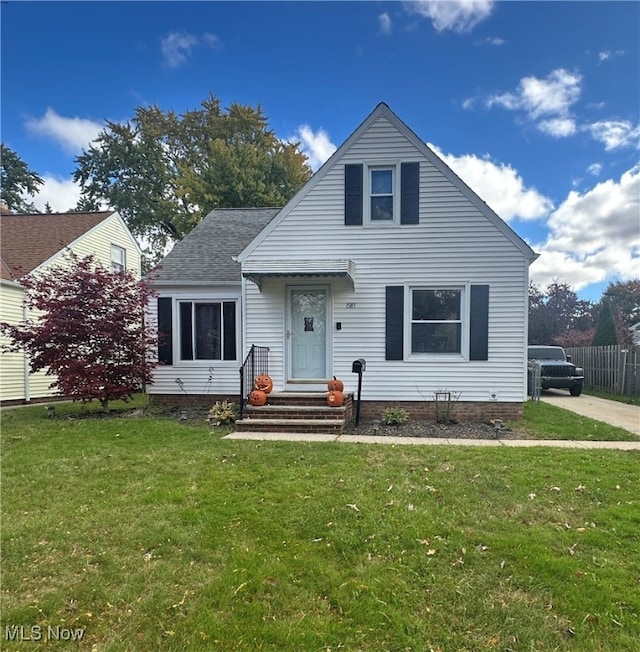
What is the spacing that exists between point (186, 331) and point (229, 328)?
1.14 metres

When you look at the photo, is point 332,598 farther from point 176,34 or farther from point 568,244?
point 568,244

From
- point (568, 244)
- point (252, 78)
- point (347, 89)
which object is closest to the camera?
point (347, 89)

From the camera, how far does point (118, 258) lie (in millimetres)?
17453

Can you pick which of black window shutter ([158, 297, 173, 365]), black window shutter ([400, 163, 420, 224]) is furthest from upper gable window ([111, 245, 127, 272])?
black window shutter ([400, 163, 420, 224])

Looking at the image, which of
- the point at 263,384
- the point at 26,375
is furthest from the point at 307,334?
the point at 26,375

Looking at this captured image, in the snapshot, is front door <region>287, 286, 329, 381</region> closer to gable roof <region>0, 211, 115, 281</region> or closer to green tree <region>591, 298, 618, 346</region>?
gable roof <region>0, 211, 115, 281</region>

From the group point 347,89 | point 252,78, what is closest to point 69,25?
point 252,78

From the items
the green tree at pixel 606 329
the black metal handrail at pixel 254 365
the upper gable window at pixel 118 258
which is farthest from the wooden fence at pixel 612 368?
the upper gable window at pixel 118 258

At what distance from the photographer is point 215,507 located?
416cm

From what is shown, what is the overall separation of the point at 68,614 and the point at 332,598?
5.60ft

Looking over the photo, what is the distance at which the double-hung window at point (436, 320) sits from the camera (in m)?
9.29

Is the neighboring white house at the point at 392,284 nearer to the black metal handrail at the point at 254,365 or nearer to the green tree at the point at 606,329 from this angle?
the black metal handrail at the point at 254,365

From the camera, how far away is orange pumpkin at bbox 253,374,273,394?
902 cm

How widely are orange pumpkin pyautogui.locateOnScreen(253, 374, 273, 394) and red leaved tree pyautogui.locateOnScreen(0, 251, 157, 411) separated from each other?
287 centimetres
